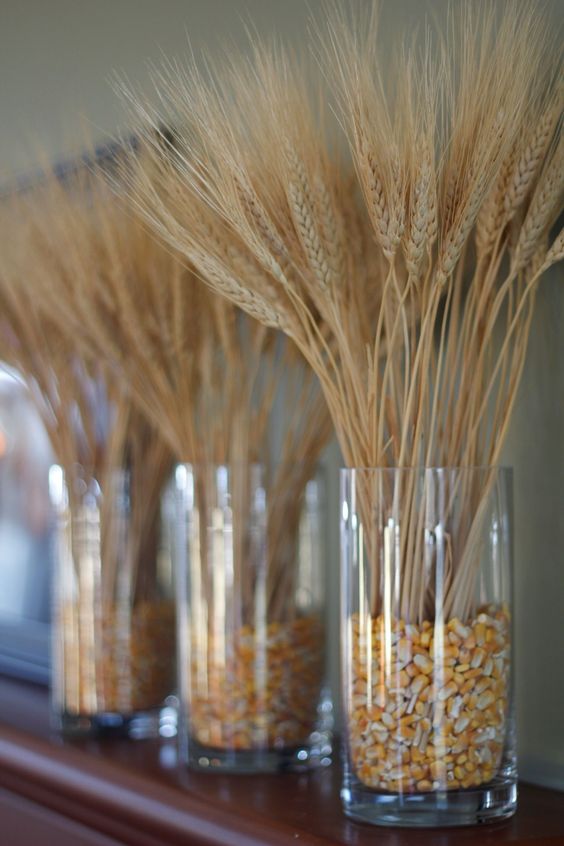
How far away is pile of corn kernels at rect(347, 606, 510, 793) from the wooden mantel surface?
0.15ft

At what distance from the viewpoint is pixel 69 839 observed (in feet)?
3.63

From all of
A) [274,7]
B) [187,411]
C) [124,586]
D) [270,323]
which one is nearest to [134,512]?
[124,586]

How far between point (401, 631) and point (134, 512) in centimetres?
52

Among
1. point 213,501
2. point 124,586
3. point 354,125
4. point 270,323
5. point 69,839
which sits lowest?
point 69,839

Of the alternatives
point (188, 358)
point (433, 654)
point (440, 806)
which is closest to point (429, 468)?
point (433, 654)

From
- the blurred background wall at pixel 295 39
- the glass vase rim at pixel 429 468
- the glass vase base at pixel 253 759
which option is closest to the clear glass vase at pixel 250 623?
the glass vase base at pixel 253 759

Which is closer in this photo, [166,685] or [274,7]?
[274,7]

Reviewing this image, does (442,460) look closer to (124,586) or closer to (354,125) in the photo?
(354,125)

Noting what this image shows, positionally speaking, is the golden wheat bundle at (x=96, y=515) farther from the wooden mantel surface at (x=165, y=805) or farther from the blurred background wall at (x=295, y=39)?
the blurred background wall at (x=295, y=39)

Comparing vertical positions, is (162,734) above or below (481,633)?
below

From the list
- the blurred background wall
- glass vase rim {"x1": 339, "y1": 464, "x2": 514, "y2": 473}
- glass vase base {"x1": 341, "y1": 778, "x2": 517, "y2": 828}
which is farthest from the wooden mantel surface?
glass vase rim {"x1": 339, "y1": 464, "x2": 514, "y2": 473}

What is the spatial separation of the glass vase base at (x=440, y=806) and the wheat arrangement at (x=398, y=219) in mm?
134

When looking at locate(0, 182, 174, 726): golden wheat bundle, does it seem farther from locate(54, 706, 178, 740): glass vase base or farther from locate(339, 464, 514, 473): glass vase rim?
locate(339, 464, 514, 473): glass vase rim

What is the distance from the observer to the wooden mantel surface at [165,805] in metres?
0.87
